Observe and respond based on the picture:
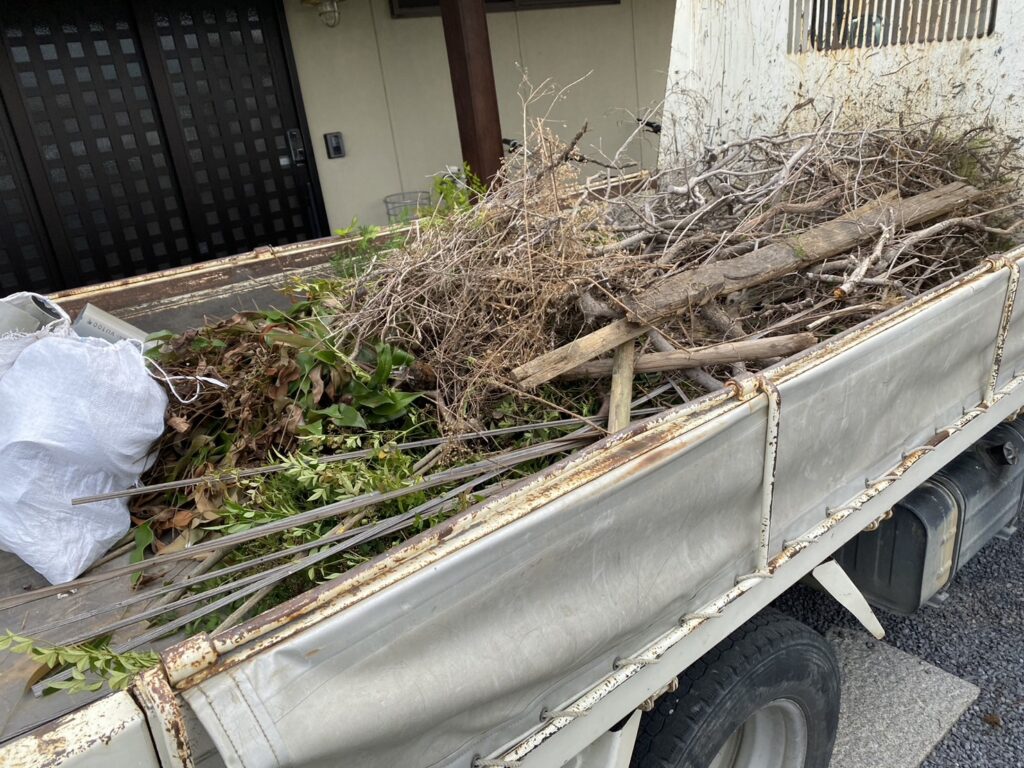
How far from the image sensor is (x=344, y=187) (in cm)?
669

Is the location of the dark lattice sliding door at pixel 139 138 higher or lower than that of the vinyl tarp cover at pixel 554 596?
higher

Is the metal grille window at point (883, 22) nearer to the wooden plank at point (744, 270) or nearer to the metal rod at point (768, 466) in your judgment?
the wooden plank at point (744, 270)

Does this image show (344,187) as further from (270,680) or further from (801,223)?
(270,680)

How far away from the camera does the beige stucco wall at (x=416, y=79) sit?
6340mm

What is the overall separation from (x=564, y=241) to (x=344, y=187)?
493cm

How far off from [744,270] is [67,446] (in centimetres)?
195

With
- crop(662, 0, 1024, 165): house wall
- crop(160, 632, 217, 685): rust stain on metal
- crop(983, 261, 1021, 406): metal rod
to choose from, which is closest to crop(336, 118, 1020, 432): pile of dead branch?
crop(662, 0, 1024, 165): house wall

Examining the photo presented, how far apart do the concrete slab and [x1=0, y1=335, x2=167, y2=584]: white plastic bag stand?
7.95 feet

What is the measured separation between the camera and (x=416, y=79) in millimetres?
6793

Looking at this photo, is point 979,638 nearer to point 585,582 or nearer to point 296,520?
point 585,582

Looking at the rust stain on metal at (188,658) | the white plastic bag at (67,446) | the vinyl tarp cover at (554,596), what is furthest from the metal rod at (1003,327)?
the white plastic bag at (67,446)

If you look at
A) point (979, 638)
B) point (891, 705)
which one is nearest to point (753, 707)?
point (891, 705)

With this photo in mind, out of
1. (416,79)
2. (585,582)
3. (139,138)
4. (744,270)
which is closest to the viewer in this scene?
(585,582)

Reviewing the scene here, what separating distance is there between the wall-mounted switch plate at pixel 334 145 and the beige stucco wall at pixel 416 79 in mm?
46
